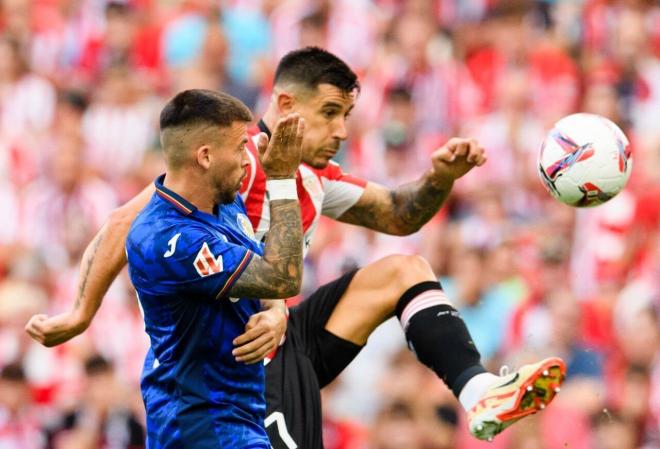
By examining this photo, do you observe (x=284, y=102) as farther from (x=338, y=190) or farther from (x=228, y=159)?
(x=228, y=159)

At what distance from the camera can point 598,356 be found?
31.4ft

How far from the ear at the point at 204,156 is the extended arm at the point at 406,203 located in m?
1.57

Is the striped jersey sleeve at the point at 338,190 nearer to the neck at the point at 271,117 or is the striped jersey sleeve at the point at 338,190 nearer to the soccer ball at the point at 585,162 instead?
the neck at the point at 271,117

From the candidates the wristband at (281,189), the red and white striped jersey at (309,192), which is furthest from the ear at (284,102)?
the wristband at (281,189)

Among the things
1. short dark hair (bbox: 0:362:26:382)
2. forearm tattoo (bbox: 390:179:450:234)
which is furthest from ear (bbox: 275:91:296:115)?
short dark hair (bbox: 0:362:26:382)

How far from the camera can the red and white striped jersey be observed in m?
6.04

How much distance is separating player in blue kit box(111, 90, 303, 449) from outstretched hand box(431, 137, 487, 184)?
1328 mm

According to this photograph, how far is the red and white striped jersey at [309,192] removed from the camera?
6.04 m

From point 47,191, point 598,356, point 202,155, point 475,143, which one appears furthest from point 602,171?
point 47,191

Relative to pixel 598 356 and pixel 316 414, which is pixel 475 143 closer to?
pixel 316 414

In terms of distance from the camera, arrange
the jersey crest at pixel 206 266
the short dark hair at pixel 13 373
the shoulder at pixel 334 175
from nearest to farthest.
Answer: the jersey crest at pixel 206 266 < the shoulder at pixel 334 175 < the short dark hair at pixel 13 373

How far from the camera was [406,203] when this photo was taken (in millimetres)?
6711

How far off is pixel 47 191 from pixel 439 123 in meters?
3.47

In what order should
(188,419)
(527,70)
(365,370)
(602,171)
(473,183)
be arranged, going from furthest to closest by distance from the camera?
(527,70), (473,183), (365,370), (602,171), (188,419)
